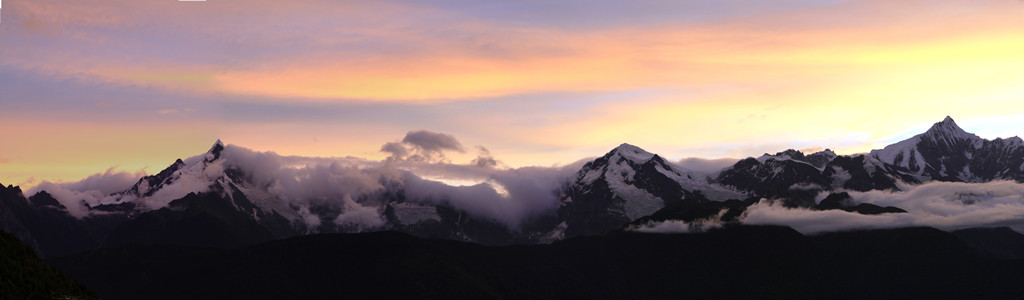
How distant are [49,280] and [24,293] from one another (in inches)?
255

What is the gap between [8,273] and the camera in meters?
196

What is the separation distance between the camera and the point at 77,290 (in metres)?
199

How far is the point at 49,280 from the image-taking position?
197m

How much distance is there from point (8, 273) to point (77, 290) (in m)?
12.0

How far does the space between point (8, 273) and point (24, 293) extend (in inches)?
282

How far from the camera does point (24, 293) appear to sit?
191 meters

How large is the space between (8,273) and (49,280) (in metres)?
7.00
